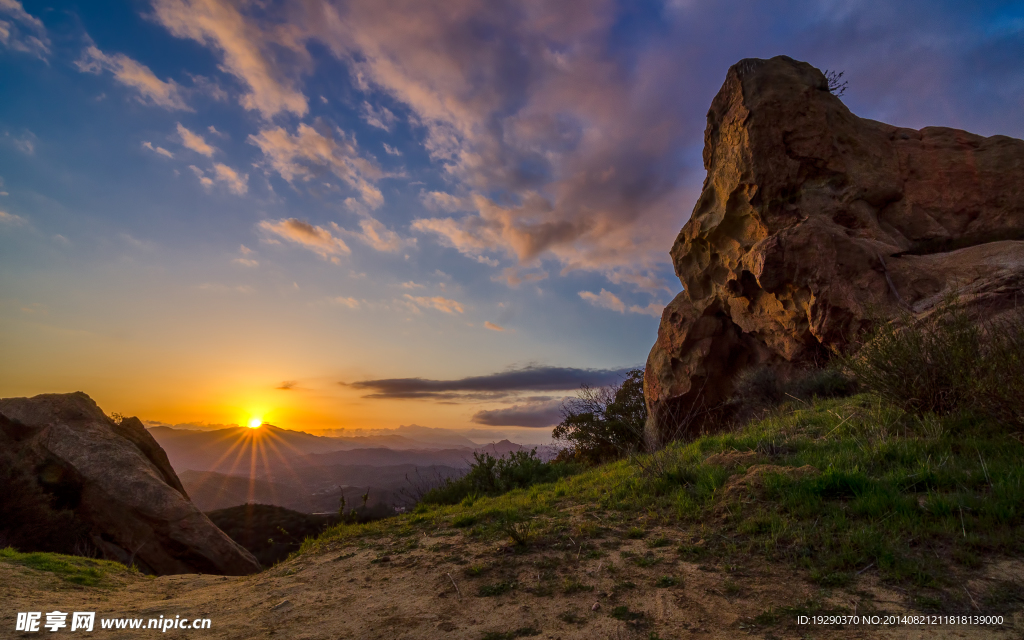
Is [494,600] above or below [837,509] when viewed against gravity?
below

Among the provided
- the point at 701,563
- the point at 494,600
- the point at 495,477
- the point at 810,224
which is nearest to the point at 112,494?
the point at 495,477

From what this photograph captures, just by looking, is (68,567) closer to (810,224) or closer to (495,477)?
(495,477)

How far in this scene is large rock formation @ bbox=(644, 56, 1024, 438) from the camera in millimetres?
12844

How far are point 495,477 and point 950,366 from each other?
9303 millimetres

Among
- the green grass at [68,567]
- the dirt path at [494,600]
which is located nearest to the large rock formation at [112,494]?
the green grass at [68,567]

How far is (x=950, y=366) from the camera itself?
577 centimetres

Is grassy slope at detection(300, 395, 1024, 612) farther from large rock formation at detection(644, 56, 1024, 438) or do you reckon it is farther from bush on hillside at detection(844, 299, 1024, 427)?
large rock formation at detection(644, 56, 1024, 438)

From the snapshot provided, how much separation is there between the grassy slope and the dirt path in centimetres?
27

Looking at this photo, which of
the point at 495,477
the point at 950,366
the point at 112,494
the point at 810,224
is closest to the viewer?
the point at 950,366

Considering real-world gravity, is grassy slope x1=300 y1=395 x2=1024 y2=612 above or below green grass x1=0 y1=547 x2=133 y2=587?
above

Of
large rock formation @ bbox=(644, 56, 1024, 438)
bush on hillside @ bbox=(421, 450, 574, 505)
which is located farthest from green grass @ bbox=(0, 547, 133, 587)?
large rock formation @ bbox=(644, 56, 1024, 438)

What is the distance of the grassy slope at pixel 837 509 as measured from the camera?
11.3 ft

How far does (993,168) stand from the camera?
48.1 feet

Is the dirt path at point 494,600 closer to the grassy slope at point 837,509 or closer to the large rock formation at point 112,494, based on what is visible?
the grassy slope at point 837,509
